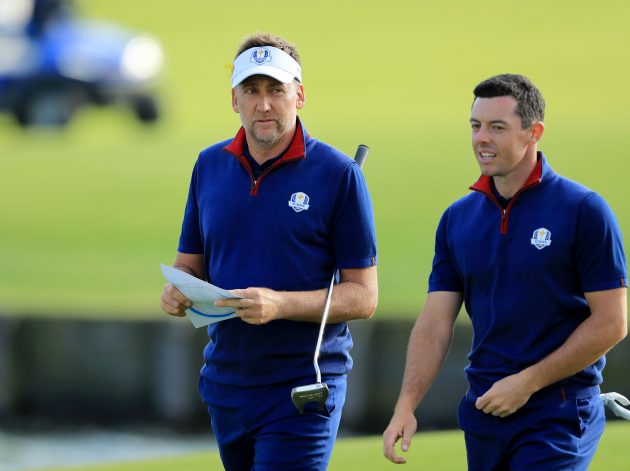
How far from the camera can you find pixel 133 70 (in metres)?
23.6

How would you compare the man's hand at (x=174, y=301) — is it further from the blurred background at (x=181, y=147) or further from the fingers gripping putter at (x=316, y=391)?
the blurred background at (x=181, y=147)

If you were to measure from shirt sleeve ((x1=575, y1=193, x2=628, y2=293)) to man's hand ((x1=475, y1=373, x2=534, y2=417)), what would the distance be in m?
0.34

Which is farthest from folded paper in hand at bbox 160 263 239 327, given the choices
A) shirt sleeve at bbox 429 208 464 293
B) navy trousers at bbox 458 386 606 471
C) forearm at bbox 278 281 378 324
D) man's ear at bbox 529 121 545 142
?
man's ear at bbox 529 121 545 142

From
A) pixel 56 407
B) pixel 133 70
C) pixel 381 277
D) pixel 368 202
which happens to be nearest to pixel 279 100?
pixel 368 202

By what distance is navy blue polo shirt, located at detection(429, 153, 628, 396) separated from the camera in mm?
4418

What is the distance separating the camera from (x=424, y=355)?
4.80 m

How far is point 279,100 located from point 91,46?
1923cm

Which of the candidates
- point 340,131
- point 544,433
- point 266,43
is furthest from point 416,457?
point 340,131

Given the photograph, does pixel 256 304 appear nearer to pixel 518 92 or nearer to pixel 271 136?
pixel 271 136

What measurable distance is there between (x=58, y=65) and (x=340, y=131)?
198 inches

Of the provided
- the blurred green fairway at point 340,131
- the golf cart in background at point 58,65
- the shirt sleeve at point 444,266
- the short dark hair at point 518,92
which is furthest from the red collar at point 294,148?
the golf cart in background at point 58,65

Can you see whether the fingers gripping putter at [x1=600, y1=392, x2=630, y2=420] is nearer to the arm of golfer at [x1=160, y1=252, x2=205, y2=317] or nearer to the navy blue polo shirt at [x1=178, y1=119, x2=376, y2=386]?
the navy blue polo shirt at [x1=178, y1=119, x2=376, y2=386]

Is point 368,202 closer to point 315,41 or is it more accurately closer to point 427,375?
point 427,375

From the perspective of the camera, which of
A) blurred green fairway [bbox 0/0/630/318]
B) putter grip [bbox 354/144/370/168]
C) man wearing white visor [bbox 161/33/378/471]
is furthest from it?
blurred green fairway [bbox 0/0/630/318]
